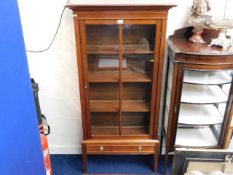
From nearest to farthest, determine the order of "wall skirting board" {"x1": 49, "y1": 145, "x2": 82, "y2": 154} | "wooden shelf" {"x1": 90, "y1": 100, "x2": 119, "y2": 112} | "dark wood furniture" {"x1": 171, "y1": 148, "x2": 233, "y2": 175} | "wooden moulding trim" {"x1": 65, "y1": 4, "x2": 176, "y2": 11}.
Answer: "dark wood furniture" {"x1": 171, "y1": 148, "x2": 233, "y2": 175}
"wooden moulding trim" {"x1": 65, "y1": 4, "x2": 176, "y2": 11}
"wooden shelf" {"x1": 90, "y1": 100, "x2": 119, "y2": 112}
"wall skirting board" {"x1": 49, "y1": 145, "x2": 82, "y2": 154}

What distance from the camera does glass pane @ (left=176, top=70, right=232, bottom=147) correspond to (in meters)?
1.89

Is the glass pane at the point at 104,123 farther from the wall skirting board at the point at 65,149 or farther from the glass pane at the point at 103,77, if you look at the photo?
the wall skirting board at the point at 65,149

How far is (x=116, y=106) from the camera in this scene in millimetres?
2088

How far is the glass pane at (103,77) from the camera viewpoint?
187 cm

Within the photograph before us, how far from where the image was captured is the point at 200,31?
191 cm

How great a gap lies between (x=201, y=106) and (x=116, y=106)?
2.43 feet

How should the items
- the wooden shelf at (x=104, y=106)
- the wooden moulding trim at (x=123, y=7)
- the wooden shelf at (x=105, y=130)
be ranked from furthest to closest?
the wooden shelf at (x=105, y=130) < the wooden shelf at (x=104, y=106) < the wooden moulding trim at (x=123, y=7)

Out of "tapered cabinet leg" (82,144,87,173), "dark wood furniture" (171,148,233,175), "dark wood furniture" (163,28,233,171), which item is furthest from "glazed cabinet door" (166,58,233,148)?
"tapered cabinet leg" (82,144,87,173)

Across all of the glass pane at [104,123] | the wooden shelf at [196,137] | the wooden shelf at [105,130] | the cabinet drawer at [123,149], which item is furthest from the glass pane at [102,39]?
the wooden shelf at [196,137]

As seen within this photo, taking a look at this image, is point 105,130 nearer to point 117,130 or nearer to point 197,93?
point 117,130

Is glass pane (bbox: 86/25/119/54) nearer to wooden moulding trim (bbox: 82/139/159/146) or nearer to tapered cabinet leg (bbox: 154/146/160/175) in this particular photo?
wooden moulding trim (bbox: 82/139/159/146)

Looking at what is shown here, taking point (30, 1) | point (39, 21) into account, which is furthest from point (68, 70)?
point (30, 1)

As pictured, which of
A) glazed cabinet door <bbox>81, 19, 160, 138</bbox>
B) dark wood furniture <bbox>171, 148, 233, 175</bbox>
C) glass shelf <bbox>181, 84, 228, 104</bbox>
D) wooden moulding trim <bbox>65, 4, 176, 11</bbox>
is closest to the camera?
dark wood furniture <bbox>171, 148, 233, 175</bbox>

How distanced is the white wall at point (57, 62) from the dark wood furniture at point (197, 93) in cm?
39
